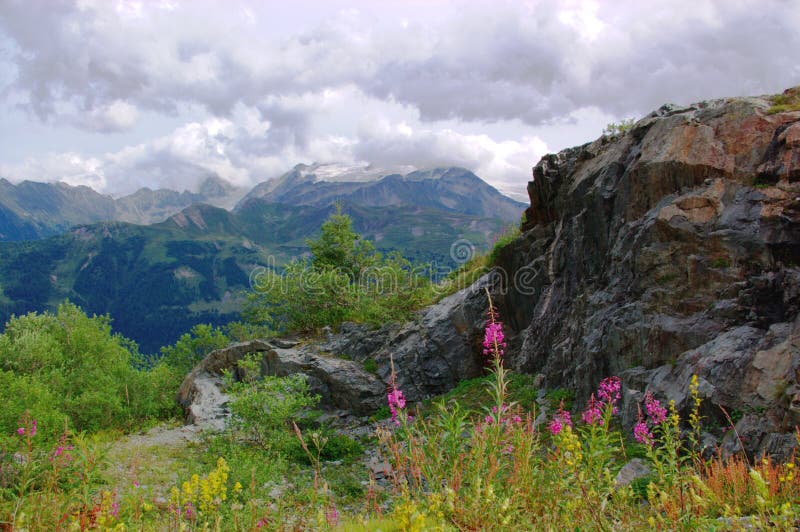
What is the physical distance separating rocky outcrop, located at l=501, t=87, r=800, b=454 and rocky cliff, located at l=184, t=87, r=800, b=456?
3 cm

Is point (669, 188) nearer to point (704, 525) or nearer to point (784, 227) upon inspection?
point (784, 227)

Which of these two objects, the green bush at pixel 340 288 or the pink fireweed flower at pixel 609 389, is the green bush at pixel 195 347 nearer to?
the green bush at pixel 340 288

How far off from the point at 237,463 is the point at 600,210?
598 inches

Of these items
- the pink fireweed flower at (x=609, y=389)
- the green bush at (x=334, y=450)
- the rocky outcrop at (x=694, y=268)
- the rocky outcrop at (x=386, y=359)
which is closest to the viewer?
the pink fireweed flower at (x=609, y=389)

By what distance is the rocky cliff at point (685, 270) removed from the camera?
36.0ft

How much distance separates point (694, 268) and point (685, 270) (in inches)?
10.3

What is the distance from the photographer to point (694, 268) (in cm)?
1373

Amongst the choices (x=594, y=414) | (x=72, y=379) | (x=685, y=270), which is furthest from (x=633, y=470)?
(x=72, y=379)

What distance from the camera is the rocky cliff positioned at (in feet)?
36.0

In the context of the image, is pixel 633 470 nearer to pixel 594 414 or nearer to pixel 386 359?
pixel 594 414

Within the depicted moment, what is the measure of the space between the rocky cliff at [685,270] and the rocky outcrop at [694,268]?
35 millimetres

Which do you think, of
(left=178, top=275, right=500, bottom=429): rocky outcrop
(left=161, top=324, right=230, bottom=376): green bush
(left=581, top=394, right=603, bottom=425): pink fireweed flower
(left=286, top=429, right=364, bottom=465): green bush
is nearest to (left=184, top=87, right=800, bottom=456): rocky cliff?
(left=178, top=275, right=500, bottom=429): rocky outcrop

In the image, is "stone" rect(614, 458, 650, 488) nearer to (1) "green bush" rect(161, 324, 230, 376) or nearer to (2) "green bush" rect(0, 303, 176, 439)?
(2) "green bush" rect(0, 303, 176, 439)

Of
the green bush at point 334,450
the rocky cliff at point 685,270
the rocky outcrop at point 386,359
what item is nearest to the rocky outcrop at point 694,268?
the rocky cliff at point 685,270
